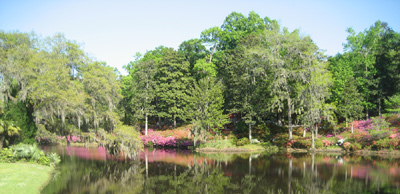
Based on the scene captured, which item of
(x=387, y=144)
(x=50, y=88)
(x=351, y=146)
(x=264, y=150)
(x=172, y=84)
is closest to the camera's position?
(x=50, y=88)

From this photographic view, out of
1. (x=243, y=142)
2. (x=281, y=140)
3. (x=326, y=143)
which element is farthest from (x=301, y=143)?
(x=243, y=142)

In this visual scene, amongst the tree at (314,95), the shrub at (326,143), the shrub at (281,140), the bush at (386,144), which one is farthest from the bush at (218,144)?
the bush at (386,144)

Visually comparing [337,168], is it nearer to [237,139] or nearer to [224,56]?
[237,139]

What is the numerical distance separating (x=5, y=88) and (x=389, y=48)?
50.9 metres

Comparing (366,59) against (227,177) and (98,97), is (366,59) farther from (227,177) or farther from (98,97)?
(98,97)

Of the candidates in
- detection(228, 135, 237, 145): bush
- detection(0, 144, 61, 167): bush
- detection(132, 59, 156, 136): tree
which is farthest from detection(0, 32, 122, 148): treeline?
detection(228, 135, 237, 145): bush

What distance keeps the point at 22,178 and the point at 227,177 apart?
13477 millimetres

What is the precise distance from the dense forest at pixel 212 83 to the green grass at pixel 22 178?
560 cm

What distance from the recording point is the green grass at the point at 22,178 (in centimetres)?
1512

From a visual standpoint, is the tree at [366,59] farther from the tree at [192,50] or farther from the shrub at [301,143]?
the tree at [192,50]

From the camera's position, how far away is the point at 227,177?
20.5 metres

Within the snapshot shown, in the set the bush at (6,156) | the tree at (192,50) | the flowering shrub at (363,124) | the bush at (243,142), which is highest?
the tree at (192,50)

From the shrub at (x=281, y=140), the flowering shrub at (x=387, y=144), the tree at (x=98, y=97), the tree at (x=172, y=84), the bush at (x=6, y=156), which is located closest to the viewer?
the bush at (x=6, y=156)

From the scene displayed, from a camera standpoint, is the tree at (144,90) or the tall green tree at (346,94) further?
the tree at (144,90)
